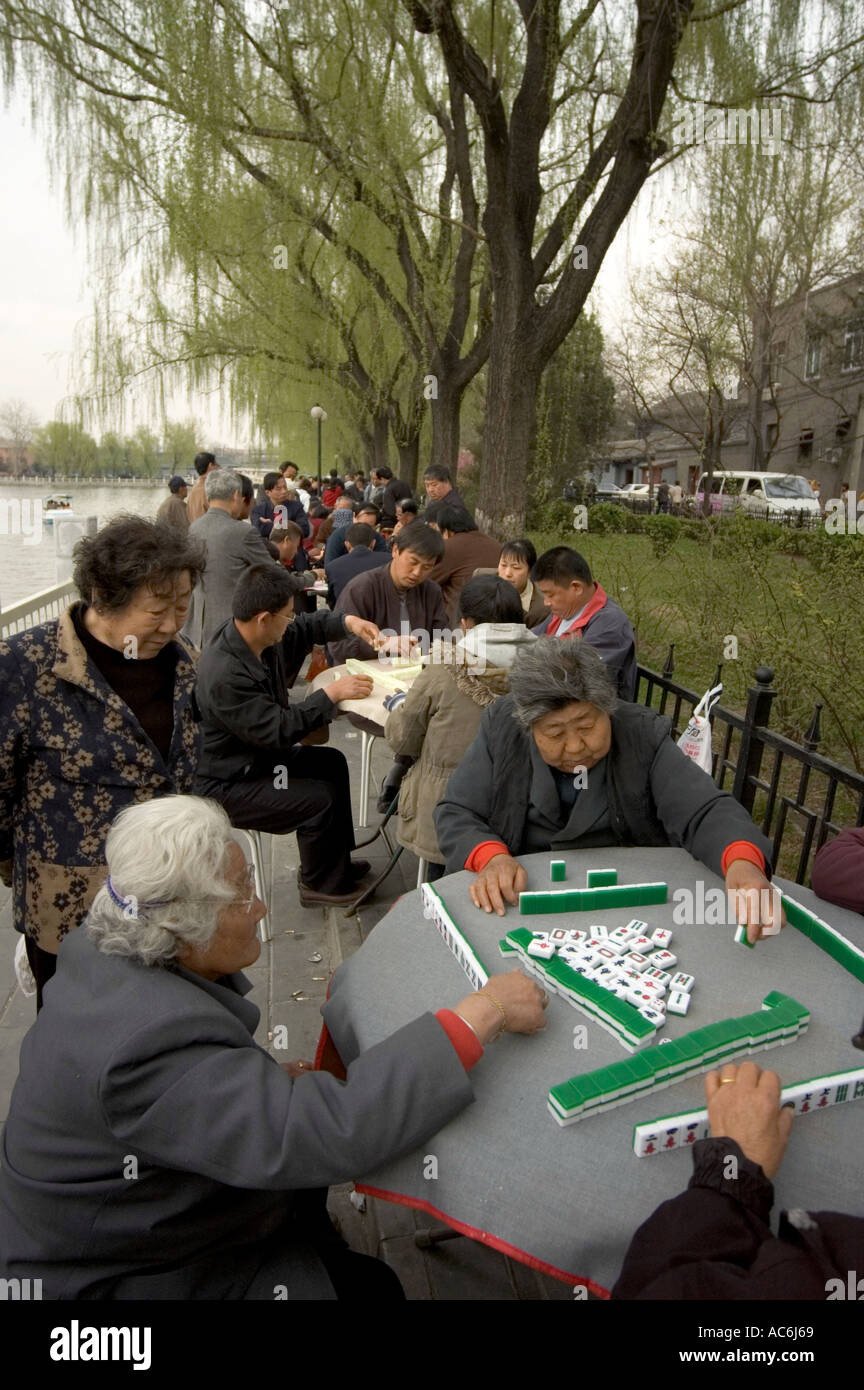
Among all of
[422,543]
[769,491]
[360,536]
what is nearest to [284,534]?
[360,536]

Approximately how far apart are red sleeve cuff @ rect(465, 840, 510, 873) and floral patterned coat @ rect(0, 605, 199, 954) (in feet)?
3.27

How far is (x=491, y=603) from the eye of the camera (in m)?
3.90

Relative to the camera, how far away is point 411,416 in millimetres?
19203

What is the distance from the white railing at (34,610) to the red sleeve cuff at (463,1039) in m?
5.12

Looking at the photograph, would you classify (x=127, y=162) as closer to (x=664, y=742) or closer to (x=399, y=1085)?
(x=664, y=742)

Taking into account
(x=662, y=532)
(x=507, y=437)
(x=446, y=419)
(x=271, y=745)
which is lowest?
(x=271, y=745)

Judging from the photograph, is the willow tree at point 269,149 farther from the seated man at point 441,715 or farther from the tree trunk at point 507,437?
the seated man at point 441,715

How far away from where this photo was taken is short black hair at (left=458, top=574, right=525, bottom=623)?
12.8ft

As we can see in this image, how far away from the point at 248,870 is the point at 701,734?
2.24 metres

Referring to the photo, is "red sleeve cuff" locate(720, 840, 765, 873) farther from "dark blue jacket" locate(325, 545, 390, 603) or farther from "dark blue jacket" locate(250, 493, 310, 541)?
"dark blue jacket" locate(250, 493, 310, 541)

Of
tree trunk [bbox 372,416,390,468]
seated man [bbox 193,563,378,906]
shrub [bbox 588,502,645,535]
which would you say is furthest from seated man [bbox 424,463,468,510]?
tree trunk [bbox 372,416,390,468]

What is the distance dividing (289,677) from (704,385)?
86.3 ft

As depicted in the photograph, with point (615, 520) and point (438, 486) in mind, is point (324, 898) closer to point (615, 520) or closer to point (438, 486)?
point (438, 486)
